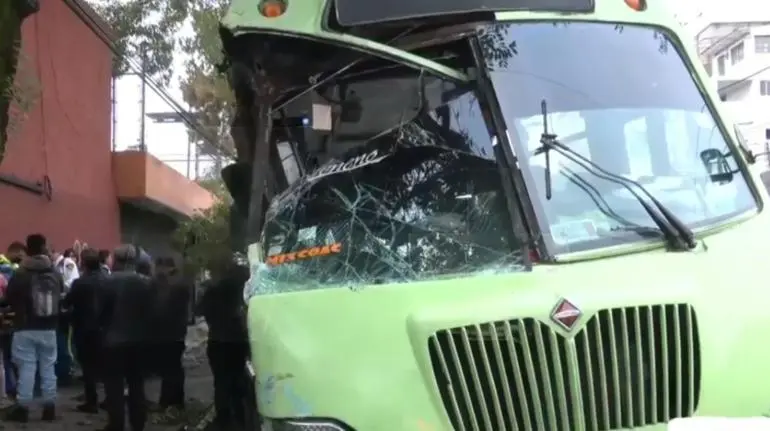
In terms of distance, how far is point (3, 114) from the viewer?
22.6 ft

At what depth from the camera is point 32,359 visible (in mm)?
9664

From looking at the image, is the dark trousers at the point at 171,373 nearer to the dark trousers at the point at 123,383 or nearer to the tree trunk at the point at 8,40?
the dark trousers at the point at 123,383

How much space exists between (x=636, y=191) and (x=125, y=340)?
5802 mm

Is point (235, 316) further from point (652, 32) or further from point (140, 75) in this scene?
point (140, 75)

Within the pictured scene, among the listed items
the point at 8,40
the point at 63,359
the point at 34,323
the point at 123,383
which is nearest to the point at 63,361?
the point at 63,359

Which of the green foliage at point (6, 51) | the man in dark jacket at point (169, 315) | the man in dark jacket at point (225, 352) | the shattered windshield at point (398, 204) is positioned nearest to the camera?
the shattered windshield at point (398, 204)

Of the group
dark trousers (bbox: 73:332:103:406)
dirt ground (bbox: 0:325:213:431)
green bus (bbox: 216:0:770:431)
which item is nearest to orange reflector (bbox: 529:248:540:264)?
green bus (bbox: 216:0:770:431)

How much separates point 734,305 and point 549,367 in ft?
2.60

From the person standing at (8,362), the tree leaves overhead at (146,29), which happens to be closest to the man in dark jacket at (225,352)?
the person standing at (8,362)

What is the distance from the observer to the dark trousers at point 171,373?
9.43m

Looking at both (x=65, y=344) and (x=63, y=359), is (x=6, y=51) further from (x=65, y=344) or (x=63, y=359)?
(x=63, y=359)

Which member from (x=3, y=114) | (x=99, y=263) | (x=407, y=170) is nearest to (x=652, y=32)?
(x=407, y=170)

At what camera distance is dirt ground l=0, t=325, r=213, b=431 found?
31.8ft

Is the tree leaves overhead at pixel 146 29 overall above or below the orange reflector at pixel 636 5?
above
